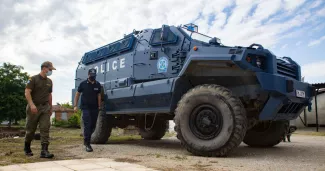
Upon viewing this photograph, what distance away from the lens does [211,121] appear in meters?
5.96

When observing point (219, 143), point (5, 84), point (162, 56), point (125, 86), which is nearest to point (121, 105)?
point (125, 86)

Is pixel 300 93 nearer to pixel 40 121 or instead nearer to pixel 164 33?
pixel 164 33

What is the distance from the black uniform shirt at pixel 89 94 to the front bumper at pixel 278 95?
3.54 meters

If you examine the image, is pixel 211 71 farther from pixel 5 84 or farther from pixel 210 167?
pixel 5 84

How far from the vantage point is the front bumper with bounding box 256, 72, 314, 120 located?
569 centimetres

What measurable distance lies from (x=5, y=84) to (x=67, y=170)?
1363 inches

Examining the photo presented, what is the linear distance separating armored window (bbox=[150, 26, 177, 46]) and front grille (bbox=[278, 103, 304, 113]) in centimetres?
269

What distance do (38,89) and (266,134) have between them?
16.9 feet

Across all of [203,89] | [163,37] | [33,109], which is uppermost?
[163,37]

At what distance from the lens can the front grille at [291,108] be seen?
6.22m

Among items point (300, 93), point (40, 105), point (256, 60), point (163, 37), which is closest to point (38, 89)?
point (40, 105)

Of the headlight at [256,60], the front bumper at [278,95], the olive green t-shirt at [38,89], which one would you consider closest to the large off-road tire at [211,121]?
the front bumper at [278,95]

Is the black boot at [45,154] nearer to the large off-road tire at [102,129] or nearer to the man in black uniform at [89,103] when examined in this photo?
the man in black uniform at [89,103]

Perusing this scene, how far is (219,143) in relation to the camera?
18.6ft
